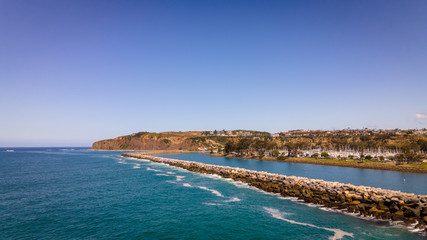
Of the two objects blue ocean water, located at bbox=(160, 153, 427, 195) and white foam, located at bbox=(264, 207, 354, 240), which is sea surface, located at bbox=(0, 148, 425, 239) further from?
blue ocean water, located at bbox=(160, 153, 427, 195)

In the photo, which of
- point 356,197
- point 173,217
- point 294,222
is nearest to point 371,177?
point 356,197

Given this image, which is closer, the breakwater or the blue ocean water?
the breakwater

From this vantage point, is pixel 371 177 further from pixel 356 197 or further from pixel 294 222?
pixel 294 222

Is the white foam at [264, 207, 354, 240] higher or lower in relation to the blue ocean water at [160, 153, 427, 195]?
lower

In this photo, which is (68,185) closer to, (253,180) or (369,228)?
(253,180)

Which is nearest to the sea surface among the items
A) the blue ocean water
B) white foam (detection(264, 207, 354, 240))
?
white foam (detection(264, 207, 354, 240))

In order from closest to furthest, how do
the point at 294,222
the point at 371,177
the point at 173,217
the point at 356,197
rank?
the point at 294,222, the point at 173,217, the point at 356,197, the point at 371,177

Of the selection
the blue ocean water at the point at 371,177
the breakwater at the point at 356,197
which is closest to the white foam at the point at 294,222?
the breakwater at the point at 356,197

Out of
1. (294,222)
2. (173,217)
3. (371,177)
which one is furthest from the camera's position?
(371,177)

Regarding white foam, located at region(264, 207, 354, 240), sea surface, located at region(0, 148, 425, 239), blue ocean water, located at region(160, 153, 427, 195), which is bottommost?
sea surface, located at region(0, 148, 425, 239)

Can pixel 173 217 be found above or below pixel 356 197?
below

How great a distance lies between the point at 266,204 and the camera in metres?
33.0

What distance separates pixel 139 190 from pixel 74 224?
58.5ft

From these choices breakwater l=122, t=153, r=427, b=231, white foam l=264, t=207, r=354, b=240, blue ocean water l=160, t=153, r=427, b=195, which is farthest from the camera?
blue ocean water l=160, t=153, r=427, b=195
